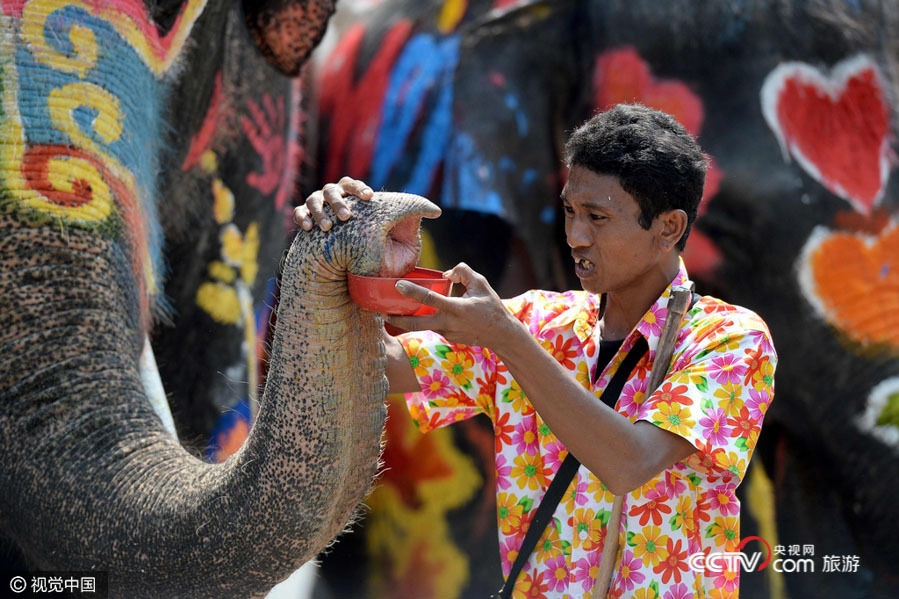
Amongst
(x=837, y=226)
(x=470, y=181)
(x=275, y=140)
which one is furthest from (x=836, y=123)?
(x=275, y=140)

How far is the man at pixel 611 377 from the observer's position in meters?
Answer: 1.21

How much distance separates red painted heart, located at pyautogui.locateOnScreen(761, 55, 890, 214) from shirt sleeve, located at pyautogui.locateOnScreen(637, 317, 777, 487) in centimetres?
126

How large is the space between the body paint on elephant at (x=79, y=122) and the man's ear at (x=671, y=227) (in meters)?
0.71

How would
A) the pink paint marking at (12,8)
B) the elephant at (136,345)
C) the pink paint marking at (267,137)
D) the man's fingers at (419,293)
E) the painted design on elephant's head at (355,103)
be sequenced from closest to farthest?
the man's fingers at (419,293) < the elephant at (136,345) < the pink paint marking at (12,8) < the pink paint marking at (267,137) < the painted design on elephant's head at (355,103)

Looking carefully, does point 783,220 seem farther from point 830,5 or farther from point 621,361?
point 621,361

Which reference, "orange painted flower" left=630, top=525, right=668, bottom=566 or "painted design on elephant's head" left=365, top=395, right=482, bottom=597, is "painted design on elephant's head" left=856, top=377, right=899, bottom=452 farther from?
"orange painted flower" left=630, top=525, right=668, bottom=566

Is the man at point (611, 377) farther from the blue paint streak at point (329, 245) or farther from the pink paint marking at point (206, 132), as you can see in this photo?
the pink paint marking at point (206, 132)

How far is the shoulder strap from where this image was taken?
136 centimetres

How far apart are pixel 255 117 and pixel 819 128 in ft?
3.84

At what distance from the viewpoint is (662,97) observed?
2.51 m

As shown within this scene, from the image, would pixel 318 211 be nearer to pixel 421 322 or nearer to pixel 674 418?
pixel 421 322

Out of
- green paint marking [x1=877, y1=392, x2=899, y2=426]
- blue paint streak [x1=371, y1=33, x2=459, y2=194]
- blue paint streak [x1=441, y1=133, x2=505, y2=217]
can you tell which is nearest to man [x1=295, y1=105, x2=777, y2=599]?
blue paint streak [x1=441, y1=133, x2=505, y2=217]

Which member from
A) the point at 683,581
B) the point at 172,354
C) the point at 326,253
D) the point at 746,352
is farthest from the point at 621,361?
the point at 172,354

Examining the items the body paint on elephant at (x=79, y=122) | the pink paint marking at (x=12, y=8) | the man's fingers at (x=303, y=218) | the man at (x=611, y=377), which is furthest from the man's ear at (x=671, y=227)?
the pink paint marking at (x=12, y=8)
